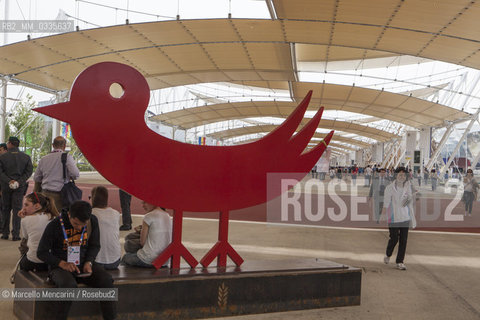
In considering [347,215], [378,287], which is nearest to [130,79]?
[378,287]

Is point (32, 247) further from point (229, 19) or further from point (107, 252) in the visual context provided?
point (229, 19)

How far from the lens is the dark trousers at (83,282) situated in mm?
3545

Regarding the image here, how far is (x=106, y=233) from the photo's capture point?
169 inches

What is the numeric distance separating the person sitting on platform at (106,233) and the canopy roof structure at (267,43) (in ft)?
34.9

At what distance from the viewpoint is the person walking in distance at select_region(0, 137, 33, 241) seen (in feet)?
24.2

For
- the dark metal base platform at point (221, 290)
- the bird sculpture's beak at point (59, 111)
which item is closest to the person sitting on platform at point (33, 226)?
the dark metal base platform at point (221, 290)

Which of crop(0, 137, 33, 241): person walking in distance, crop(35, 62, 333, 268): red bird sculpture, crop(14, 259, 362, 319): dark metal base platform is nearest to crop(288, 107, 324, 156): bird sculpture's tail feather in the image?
crop(35, 62, 333, 268): red bird sculpture

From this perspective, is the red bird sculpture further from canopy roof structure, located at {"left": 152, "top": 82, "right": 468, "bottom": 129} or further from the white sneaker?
canopy roof structure, located at {"left": 152, "top": 82, "right": 468, "bottom": 129}

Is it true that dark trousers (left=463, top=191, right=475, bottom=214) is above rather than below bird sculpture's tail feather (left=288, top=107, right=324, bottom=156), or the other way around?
below

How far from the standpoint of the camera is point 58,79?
19.8 metres

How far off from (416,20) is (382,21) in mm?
1002

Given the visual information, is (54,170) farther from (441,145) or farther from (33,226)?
(441,145)

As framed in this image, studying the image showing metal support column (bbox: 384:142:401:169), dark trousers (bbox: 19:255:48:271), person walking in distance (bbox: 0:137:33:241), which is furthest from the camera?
metal support column (bbox: 384:142:401:169)

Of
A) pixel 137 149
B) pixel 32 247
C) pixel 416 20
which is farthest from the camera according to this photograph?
pixel 416 20
